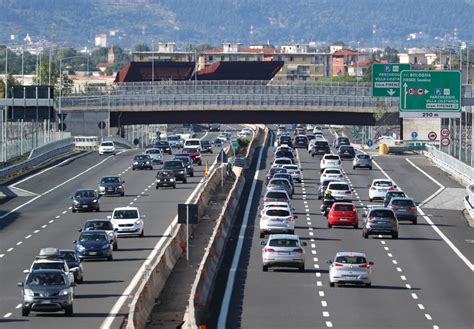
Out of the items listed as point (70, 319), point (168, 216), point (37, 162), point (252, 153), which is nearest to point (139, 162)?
point (37, 162)

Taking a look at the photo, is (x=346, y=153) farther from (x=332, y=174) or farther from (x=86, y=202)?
(x=86, y=202)

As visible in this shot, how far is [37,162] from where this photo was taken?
11356 centimetres

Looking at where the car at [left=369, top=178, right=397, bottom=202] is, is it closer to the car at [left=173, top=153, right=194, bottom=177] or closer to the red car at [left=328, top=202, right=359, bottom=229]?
the red car at [left=328, top=202, right=359, bottom=229]

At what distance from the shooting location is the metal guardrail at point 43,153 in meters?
102

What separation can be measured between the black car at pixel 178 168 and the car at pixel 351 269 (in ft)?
153

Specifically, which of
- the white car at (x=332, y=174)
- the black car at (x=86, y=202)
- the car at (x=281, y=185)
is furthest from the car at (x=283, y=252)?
the white car at (x=332, y=174)

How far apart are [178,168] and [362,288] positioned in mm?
47514

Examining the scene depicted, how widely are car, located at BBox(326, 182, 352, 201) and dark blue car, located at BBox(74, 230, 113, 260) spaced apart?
26.3 m

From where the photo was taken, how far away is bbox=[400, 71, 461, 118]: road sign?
366 feet

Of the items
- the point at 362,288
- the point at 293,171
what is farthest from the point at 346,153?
the point at 362,288

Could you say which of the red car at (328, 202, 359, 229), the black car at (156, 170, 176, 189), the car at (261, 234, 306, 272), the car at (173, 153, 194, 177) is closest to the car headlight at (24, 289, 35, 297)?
the car at (261, 234, 306, 272)

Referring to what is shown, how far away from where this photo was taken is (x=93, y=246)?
188ft

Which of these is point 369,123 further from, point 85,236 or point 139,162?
point 85,236

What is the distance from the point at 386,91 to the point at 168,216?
49.7 metres
